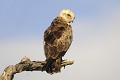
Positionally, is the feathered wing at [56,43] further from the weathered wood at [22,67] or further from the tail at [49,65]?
the weathered wood at [22,67]

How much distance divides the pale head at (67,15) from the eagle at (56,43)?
Answer: 0.62 metres

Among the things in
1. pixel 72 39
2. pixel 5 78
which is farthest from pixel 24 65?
pixel 72 39

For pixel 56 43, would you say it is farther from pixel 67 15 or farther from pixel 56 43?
pixel 67 15

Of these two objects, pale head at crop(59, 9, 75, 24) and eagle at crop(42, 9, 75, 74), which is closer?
eagle at crop(42, 9, 75, 74)

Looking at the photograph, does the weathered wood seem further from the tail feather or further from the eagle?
the eagle

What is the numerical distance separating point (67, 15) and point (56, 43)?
300 cm

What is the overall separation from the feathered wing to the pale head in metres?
1.14

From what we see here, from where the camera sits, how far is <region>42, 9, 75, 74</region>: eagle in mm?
15018

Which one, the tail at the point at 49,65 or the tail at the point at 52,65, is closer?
the tail at the point at 49,65

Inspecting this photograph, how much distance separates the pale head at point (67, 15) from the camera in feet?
58.7

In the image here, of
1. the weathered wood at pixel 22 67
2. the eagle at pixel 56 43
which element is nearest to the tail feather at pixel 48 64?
the eagle at pixel 56 43

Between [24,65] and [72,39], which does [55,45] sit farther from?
[24,65]

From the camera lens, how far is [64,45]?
52.1ft

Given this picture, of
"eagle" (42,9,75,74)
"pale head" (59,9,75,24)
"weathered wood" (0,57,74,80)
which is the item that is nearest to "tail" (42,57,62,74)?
"eagle" (42,9,75,74)
